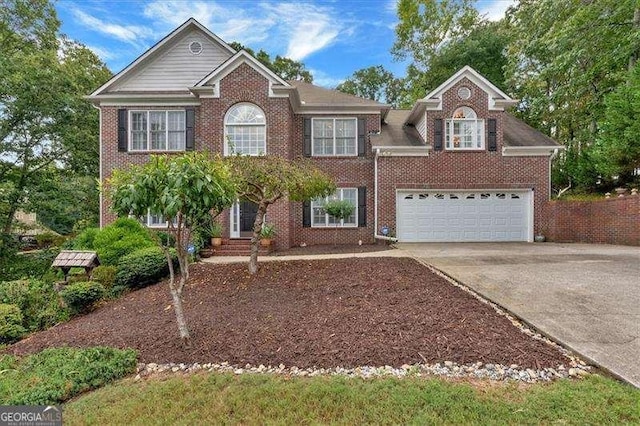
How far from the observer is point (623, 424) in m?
2.42

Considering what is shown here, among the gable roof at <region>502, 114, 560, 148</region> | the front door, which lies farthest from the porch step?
the gable roof at <region>502, 114, 560, 148</region>

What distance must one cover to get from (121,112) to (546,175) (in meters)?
16.6

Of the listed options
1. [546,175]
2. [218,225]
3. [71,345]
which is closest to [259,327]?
[71,345]

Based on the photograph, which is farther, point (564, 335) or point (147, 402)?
point (564, 335)

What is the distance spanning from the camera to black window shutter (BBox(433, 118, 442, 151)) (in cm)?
1280

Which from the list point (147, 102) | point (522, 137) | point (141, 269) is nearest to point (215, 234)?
point (141, 269)

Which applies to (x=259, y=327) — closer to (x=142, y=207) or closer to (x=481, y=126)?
(x=142, y=207)

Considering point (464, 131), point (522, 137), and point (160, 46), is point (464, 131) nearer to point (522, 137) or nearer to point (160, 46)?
point (522, 137)

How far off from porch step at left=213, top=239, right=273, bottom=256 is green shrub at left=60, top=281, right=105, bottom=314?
4.38 meters

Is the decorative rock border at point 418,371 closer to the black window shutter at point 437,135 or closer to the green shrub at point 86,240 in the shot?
the green shrub at point 86,240

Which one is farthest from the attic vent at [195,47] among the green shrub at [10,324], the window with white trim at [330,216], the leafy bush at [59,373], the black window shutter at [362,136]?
the leafy bush at [59,373]

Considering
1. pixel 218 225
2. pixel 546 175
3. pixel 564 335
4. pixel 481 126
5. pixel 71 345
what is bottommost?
pixel 71 345

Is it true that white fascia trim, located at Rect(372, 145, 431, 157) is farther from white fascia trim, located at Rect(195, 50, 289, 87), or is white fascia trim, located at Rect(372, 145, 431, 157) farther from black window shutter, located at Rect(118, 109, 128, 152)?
black window shutter, located at Rect(118, 109, 128, 152)

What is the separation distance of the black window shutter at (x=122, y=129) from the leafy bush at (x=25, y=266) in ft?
16.3
